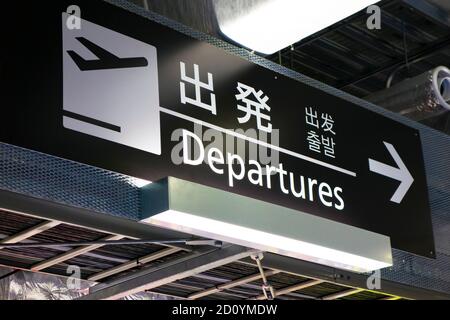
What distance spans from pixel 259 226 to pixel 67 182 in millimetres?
700

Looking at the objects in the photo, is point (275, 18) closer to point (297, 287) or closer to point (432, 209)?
point (297, 287)

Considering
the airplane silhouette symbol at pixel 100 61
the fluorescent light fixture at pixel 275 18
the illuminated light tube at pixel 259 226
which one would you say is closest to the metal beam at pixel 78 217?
the illuminated light tube at pixel 259 226

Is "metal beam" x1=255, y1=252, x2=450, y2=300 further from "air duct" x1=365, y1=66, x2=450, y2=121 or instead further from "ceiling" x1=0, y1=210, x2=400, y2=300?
"air duct" x1=365, y1=66, x2=450, y2=121

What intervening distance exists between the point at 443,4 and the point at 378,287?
12.4 ft

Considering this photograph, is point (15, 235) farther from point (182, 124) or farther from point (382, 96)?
point (382, 96)

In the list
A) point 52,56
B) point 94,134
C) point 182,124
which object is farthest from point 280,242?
point 52,56

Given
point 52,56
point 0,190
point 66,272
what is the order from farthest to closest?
point 66,272 → point 52,56 → point 0,190

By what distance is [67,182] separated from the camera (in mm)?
2889

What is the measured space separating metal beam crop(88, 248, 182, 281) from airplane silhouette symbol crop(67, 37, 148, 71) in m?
0.75

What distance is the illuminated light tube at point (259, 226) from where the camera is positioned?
2.97 m

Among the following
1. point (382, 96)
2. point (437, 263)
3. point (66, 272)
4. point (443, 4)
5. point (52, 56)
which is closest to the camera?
point (52, 56)

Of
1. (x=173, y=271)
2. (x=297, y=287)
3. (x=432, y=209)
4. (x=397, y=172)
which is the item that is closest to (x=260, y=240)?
(x=173, y=271)

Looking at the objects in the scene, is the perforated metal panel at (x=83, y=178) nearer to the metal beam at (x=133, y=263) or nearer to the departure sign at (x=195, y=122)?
the departure sign at (x=195, y=122)

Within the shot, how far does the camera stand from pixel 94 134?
2.91 meters
